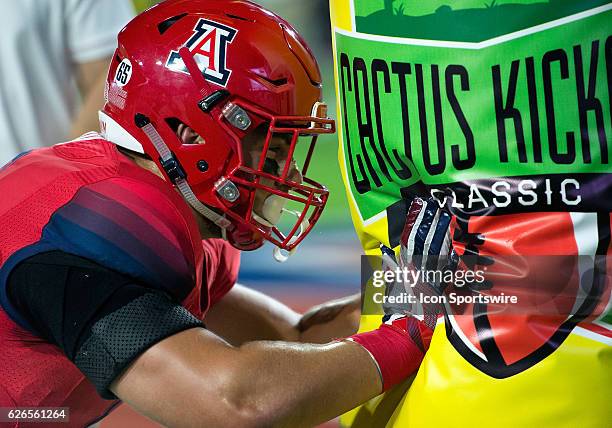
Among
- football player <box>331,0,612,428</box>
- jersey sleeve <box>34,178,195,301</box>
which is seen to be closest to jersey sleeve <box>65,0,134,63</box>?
jersey sleeve <box>34,178,195,301</box>

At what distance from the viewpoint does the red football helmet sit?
120 centimetres

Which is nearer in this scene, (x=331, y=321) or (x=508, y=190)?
(x=508, y=190)

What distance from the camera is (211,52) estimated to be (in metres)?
1.20

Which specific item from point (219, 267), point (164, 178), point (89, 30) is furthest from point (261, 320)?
point (89, 30)

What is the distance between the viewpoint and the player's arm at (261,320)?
59.5 inches

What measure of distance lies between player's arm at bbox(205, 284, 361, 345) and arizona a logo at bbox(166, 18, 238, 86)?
1.61 ft

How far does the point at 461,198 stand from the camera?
3.04 ft

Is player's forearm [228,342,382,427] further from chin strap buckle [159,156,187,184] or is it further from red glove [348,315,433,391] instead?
chin strap buckle [159,156,187,184]

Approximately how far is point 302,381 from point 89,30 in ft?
4.58

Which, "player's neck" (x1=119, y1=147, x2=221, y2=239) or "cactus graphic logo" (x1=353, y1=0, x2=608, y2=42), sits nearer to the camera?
"cactus graphic logo" (x1=353, y1=0, x2=608, y2=42)

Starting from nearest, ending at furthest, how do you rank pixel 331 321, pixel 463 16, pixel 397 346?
pixel 463 16 → pixel 397 346 → pixel 331 321

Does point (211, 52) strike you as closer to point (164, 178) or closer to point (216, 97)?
point (216, 97)

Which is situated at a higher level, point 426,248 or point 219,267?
point 426,248

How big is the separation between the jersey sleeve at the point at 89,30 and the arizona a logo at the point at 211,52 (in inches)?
36.3
